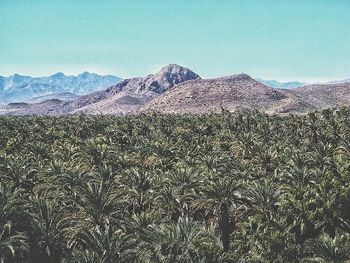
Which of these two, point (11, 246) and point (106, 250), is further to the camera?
point (106, 250)

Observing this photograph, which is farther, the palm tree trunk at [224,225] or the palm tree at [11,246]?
the palm tree trunk at [224,225]

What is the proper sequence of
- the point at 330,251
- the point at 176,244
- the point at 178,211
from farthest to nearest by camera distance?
the point at 178,211, the point at 176,244, the point at 330,251

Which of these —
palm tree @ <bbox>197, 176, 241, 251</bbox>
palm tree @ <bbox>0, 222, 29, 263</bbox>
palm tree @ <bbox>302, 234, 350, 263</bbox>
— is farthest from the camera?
palm tree @ <bbox>197, 176, 241, 251</bbox>

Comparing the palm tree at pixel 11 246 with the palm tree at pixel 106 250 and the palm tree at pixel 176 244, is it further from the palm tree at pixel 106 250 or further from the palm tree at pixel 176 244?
the palm tree at pixel 176 244

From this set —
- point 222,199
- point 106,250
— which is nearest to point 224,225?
point 222,199

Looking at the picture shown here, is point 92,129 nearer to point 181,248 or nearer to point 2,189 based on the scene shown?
point 2,189

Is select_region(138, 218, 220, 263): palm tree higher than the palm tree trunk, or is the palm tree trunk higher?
select_region(138, 218, 220, 263): palm tree

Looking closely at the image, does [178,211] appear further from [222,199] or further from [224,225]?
[222,199]

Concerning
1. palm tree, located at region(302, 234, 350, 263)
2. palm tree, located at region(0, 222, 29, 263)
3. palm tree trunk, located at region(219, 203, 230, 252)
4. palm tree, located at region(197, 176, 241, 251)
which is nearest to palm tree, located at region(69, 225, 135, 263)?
palm tree, located at region(0, 222, 29, 263)

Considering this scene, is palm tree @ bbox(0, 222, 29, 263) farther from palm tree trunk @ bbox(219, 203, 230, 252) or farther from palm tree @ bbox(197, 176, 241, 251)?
palm tree trunk @ bbox(219, 203, 230, 252)

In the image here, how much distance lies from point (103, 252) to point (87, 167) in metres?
33.8

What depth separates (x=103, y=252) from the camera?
1544 inches

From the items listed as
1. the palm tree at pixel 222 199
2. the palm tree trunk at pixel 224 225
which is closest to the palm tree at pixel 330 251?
the palm tree at pixel 222 199

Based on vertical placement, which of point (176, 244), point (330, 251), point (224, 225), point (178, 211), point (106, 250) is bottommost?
point (224, 225)
